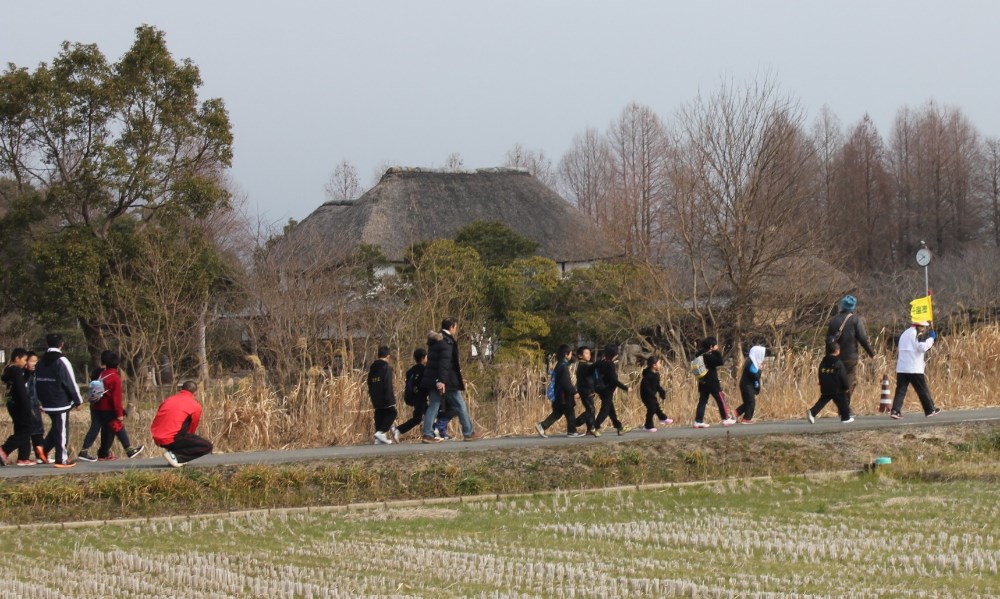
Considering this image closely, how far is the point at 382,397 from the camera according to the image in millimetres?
15969

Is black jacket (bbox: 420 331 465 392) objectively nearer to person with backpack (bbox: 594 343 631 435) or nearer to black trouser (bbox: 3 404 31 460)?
person with backpack (bbox: 594 343 631 435)

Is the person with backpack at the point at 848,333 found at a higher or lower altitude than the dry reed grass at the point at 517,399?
higher

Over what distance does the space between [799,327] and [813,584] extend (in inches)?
826

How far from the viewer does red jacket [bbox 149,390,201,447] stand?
1358 centimetres

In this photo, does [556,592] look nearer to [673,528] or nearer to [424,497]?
[673,528]

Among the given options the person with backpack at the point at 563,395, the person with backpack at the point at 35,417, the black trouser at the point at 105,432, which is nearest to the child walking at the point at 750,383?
the person with backpack at the point at 563,395

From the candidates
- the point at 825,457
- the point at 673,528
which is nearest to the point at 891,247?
the point at 825,457

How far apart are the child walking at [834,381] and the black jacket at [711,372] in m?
1.40

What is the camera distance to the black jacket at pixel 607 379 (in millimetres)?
15945

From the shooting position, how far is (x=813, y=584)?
7883 millimetres

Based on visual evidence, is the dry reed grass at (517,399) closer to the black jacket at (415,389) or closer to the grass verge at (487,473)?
the black jacket at (415,389)

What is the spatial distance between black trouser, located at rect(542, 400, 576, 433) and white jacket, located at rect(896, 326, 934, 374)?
188 inches

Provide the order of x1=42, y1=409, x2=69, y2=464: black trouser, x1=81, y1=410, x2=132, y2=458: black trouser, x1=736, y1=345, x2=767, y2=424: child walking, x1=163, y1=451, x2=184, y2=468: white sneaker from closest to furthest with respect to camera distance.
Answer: x1=163, y1=451, x2=184, y2=468: white sneaker < x1=42, y1=409, x2=69, y2=464: black trouser < x1=81, y1=410, x2=132, y2=458: black trouser < x1=736, y1=345, x2=767, y2=424: child walking

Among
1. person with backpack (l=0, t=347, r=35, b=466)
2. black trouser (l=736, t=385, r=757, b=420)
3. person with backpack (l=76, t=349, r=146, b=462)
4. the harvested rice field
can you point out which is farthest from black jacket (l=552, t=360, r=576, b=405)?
person with backpack (l=0, t=347, r=35, b=466)
